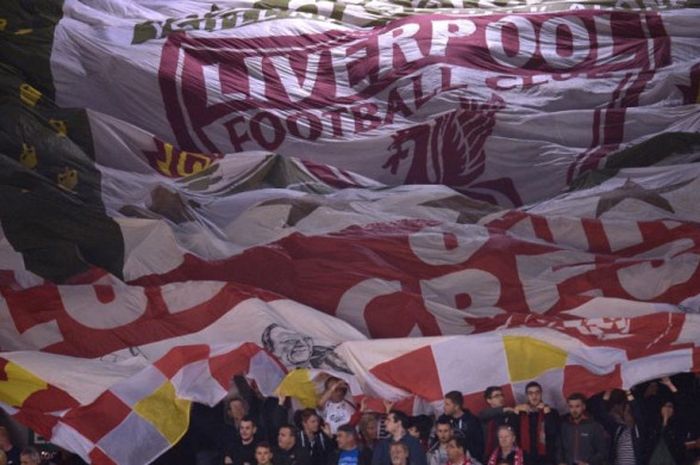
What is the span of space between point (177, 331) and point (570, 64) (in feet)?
16.2

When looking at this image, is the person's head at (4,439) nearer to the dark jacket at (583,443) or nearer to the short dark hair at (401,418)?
the short dark hair at (401,418)

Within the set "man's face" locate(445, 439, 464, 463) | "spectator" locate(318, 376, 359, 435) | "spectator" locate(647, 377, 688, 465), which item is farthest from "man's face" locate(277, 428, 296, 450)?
"spectator" locate(647, 377, 688, 465)

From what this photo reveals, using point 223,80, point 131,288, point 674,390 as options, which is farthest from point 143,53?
point 674,390

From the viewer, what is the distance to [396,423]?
33.7ft

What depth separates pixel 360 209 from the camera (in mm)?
12523

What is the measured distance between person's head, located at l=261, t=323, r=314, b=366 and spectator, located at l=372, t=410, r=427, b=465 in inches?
44.1

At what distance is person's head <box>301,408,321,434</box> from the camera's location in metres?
10.6

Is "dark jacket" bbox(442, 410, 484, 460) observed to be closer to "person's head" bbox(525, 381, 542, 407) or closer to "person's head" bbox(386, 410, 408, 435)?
"person's head" bbox(386, 410, 408, 435)

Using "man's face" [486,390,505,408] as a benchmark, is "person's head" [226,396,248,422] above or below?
below

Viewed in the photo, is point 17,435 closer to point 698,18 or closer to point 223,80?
point 223,80

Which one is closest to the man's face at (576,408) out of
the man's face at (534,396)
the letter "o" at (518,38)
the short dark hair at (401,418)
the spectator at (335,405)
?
the man's face at (534,396)

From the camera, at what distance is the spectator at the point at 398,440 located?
397 inches

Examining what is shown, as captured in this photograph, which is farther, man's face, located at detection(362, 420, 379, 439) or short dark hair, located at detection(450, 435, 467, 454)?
man's face, located at detection(362, 420, 379, 439)

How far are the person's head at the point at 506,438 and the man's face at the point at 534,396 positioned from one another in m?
0.51
